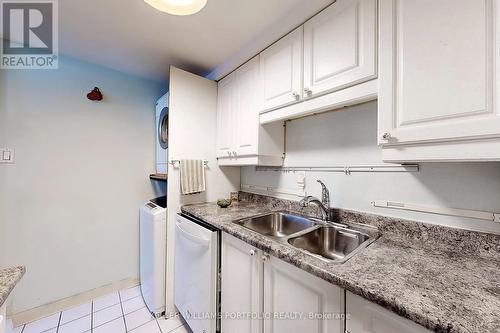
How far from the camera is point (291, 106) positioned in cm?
131

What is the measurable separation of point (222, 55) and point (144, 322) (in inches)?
90.7

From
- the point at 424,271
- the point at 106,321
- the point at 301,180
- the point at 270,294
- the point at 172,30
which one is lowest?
the point at 106,321

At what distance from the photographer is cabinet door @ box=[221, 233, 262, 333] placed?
1.04 meters

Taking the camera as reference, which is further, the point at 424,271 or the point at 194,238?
the point at 194,238

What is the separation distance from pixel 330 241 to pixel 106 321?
1864 millimetres

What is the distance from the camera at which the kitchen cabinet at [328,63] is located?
0.95 metres

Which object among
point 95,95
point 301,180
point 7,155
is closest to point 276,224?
point 301,180

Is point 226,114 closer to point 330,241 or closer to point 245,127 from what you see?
point 245,127

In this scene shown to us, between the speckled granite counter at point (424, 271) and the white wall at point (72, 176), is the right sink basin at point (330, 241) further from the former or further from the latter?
the white wall at point (72, 176)

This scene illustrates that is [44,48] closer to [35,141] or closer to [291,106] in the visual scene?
[35,141]

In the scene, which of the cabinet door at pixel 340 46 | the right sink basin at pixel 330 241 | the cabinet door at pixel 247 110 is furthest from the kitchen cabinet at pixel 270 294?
the cabinet door at pixel 340 46

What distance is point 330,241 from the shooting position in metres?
1.24

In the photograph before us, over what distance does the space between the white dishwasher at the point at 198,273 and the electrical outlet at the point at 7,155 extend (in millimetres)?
1402

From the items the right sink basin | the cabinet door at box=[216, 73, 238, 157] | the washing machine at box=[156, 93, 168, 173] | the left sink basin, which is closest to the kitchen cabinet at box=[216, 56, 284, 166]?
the cabinet door at box=[216, 73, 238, 157]
